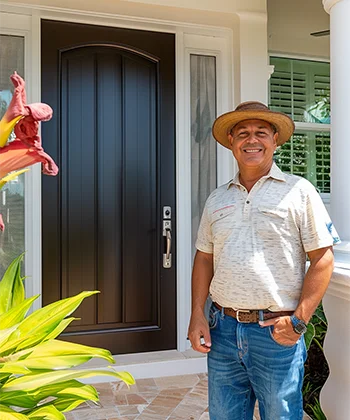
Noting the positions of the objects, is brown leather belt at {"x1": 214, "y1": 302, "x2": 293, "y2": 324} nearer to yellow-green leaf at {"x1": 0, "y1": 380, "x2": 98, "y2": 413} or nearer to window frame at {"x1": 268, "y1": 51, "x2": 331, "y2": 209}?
yellow-green leaf at {"x1": 0, "y1": 380, "x2": 98, "y2": 413}

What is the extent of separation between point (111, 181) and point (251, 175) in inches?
64.1

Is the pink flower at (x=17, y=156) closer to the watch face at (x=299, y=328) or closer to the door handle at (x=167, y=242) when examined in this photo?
the watch face at (x=299, y=328)

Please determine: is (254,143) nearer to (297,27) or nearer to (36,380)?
(36,380)

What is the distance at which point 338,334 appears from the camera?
186cm

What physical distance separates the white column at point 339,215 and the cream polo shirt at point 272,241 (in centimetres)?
52

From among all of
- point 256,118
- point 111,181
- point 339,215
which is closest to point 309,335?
point 339,215

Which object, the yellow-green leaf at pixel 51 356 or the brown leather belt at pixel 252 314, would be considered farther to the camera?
the brown leather belt at pixel 252 314

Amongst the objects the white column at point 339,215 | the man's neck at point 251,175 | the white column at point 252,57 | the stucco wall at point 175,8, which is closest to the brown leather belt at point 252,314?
the man's neck at point 251,175

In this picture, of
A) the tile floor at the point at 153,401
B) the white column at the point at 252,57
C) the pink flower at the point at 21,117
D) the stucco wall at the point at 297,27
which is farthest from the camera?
the stucco wall at the point at 297,27

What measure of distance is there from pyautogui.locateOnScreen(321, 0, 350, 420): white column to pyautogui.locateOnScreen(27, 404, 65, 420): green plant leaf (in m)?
1.32

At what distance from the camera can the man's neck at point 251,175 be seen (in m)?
1.47

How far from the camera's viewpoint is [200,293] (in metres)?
1.60

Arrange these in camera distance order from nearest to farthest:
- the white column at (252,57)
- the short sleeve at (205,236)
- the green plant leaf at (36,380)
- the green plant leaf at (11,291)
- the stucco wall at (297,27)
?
the green plant leaf at (36,380) → the green plant leaf at (11,291) → the short sleeve at (205,236) → the white column at (252,57) → the stucco wall at (297,27)

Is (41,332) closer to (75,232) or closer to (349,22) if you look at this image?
(349,22)
